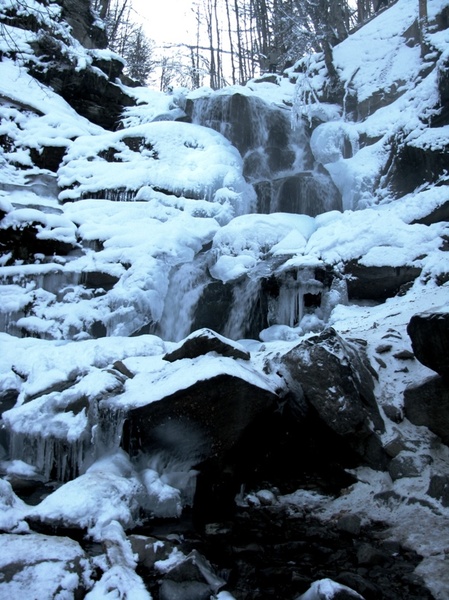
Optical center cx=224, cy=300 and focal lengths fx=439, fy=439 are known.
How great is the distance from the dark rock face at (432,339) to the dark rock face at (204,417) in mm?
1600

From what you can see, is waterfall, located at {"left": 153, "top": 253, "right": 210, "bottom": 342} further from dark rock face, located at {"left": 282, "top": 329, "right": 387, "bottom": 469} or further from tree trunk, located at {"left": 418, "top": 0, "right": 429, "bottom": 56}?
tree trunk, located at {"left": 418, "top": 0, "right": 429, "bottom": 56}

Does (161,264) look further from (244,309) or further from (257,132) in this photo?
(257,132)

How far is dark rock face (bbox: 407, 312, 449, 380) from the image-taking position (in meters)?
4.02

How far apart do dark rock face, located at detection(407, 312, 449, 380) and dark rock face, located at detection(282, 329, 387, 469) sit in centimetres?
70

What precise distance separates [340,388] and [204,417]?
144 centimetres

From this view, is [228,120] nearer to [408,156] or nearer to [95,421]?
[408,156]

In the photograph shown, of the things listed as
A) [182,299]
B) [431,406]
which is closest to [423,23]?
[182,299]

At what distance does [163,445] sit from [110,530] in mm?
1134

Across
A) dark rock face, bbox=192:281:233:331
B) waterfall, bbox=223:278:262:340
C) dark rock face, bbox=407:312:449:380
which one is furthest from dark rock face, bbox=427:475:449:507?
dark rock face, bbox=192:281:233:331

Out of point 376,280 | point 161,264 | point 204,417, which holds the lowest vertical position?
point 204,417

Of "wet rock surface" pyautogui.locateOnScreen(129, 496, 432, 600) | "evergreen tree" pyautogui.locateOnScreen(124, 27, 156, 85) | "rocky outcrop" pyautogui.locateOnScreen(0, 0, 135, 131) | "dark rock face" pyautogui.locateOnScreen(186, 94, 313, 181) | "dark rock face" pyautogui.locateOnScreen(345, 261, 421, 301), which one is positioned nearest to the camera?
"wet rock surface" pyautogui.locateOnScreen(129, 496, 432, 600)

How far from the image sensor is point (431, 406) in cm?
441

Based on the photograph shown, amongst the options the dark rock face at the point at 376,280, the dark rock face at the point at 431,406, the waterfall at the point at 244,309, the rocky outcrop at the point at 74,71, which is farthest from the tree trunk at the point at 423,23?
the dark rock face at the point at 431,406

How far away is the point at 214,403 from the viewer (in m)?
4.35
